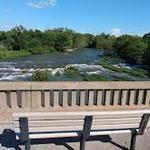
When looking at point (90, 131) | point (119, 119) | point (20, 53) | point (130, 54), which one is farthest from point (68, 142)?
point (20, 53)

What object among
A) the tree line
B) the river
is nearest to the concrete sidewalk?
the river

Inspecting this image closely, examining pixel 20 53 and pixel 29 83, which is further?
pixel 20 53

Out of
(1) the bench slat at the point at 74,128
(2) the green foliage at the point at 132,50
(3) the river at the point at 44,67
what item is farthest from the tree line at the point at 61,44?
(1) the bench slat at the point at 74,128

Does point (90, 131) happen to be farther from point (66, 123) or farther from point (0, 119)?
point (0, 119)

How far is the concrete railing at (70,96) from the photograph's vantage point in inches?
212

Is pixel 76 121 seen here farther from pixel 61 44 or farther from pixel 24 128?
pixel 61 44

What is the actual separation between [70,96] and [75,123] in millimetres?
1769

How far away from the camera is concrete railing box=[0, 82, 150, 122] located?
538 cm

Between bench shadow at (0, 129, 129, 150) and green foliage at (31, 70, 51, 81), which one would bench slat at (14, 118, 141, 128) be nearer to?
bench shadow at (0, 129, 129, 150)

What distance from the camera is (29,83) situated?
533 centimetres

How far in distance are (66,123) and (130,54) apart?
2163 inches

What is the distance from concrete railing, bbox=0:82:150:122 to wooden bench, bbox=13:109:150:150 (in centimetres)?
145

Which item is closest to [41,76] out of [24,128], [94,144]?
[94,144]

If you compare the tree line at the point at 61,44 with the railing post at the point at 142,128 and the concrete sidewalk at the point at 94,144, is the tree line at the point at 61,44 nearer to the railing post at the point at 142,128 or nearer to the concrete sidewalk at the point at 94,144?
the concrete sidewalk at the point at 94,144
